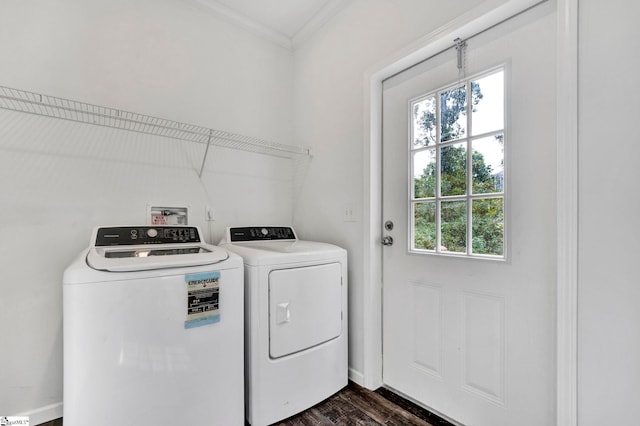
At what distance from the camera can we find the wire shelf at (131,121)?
146 centimetres

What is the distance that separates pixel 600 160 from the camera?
1006 mm

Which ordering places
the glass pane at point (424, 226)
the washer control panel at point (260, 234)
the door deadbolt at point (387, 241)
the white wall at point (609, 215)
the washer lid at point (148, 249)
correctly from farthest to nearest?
1. the washer control panel at point (260, 234)
2. the door deadbolt at point (387, 241)
3. the glass pane at point (424, 226)
4. the washer lid at point (148, 249)
5. the white wall at point (609, 215)

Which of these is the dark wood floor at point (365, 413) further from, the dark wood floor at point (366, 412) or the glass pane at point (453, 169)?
the glass pane at point (453, 169)

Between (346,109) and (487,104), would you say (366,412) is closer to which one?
(487,104)

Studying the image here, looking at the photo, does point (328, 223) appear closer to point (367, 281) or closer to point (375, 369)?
point (367, 281)

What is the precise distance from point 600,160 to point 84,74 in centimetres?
247

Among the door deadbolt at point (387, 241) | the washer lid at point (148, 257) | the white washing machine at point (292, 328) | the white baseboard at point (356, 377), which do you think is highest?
the door deadbolt at point (387, 241)

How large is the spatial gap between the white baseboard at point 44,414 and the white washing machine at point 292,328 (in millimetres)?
998

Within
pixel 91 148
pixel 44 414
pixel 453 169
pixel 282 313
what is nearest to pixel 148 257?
pixel 282 313

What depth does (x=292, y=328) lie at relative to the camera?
1.55m

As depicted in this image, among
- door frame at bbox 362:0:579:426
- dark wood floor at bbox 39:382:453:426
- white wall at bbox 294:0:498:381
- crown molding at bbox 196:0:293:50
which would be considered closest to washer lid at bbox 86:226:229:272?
white wall at bbox 294:0:498:381

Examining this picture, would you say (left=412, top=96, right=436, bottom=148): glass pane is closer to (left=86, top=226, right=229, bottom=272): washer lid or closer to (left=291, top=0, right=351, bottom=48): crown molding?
(left=291, top=0, right=351, bottom=48): crown molding

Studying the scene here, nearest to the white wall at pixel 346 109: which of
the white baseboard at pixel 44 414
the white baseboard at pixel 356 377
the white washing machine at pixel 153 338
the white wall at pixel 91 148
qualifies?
the white baseboard at pixel 356 377

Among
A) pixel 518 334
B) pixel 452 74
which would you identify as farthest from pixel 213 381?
pixel 452 74
